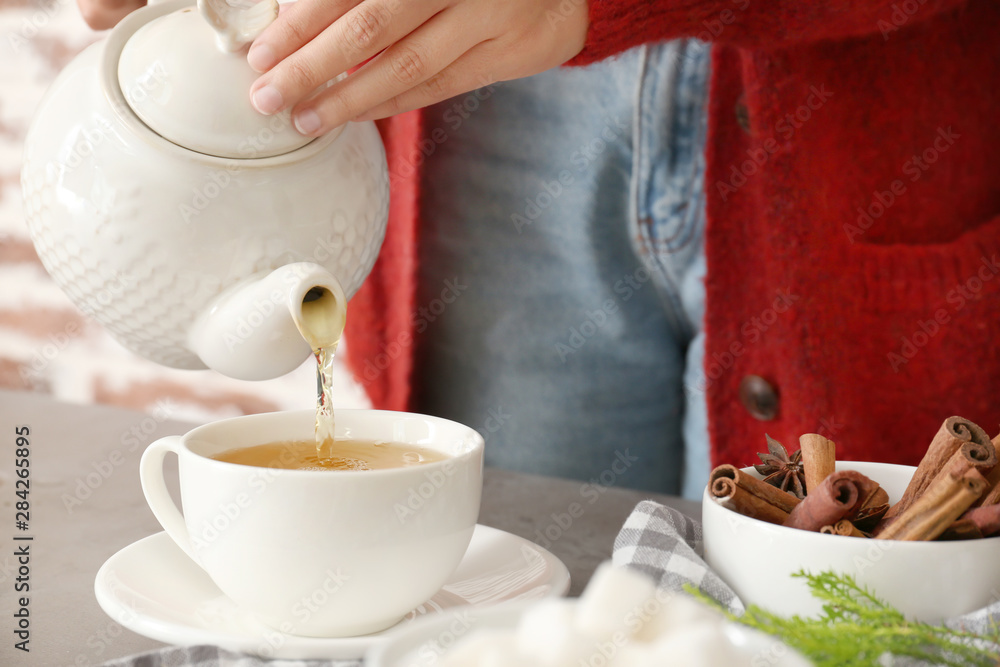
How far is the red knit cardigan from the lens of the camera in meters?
0.82

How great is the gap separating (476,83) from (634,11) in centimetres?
13

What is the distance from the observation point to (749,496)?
20.3 inches

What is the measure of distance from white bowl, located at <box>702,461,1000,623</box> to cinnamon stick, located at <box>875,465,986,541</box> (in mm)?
13

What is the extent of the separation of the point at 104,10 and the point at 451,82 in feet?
1.00

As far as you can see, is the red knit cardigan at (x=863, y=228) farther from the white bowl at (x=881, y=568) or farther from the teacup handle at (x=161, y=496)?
the teacup handle at (x=161, y=496)

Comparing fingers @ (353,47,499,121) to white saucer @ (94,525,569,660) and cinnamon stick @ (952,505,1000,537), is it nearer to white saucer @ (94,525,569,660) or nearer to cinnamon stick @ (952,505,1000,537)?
white saucer @ (94,525,569,660)

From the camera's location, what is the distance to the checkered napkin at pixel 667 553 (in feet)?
1.67

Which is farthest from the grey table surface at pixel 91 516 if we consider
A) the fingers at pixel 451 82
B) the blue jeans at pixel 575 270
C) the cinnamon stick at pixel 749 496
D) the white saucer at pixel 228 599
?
the fingers at pixel 451 82

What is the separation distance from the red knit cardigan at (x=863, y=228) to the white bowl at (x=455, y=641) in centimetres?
57

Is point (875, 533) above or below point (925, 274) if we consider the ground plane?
below

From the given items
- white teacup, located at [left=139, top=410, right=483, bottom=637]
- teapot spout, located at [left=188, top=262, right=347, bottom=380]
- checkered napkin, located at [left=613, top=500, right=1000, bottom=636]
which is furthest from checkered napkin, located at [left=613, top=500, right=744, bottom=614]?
teapot spout, located at [left=188, top=262, right=347, bottom=380]

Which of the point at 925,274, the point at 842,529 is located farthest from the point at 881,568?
the point at 925,274

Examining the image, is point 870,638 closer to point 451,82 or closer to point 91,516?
point 451,82

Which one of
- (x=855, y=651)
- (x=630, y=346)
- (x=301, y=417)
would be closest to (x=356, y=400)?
(x=630, y=346)
